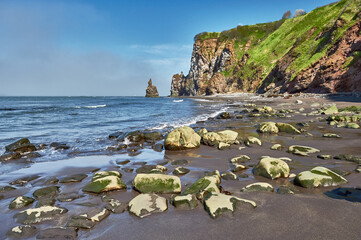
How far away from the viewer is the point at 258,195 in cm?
405

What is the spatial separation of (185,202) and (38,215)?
2546 millimetres

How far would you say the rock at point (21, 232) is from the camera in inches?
120

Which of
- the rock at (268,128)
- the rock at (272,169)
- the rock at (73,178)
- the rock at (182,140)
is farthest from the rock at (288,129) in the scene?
the rock at (73,178)

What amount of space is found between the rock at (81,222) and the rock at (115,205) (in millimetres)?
444

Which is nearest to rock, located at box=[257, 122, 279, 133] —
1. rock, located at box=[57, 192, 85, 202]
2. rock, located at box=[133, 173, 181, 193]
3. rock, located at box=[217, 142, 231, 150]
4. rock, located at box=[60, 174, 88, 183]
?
rock, located at box=[217, 142, 231, 150]

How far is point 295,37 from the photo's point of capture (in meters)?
58.9

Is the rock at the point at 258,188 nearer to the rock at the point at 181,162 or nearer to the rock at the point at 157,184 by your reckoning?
the rock at the point at 157,184

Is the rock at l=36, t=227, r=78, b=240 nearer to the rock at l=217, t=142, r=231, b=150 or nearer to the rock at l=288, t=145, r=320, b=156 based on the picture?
the rock at l=217, t=142, r=231, b=150

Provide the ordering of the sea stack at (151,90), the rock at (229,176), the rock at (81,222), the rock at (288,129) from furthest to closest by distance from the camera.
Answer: the sea stack at (151,90), the rock at (288,129), the rock at (229,176), the rock at (81,222)

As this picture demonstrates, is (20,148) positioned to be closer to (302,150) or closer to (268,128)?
(302,150)

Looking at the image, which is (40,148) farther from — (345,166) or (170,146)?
(345,166)

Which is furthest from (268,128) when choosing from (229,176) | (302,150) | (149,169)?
(149,169)

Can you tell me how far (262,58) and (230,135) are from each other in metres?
65.2

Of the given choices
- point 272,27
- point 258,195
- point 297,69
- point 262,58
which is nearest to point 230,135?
point 258,195
